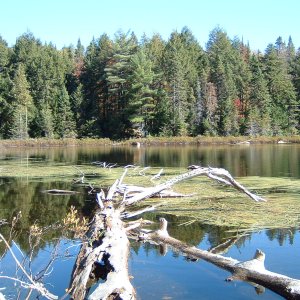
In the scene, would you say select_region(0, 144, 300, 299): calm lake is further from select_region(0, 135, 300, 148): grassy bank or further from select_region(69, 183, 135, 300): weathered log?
select_region(0, 135, 300, 148): grassy bank

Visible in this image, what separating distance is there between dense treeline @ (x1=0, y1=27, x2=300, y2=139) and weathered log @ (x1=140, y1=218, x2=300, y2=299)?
60.7 metres

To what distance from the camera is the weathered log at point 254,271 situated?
7.09m

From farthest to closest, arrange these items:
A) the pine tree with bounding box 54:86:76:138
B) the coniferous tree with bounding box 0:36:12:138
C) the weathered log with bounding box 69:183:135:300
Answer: the pine tree with bounding box 54:86:76:138
the coniferous tree with bounding box 0:36:12:138
the weathered log with bounding box 69:183:135:300

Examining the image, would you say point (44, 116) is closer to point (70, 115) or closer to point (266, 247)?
point (70, 115)

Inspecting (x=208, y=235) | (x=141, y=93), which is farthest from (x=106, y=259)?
(x=141, y=93)

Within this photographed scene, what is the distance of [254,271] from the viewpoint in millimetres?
7898

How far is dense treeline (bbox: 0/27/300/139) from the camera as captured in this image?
71875 mm

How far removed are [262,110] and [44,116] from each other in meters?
32.8

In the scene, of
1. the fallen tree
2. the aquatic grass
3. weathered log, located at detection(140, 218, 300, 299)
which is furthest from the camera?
the aquatic grass

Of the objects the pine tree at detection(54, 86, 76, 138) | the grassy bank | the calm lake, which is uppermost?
the pine tree at detection(54, 86, 76, 138)

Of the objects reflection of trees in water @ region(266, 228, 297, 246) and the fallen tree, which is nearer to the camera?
the fallen tree

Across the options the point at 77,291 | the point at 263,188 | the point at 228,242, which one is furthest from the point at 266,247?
the point at 263,188

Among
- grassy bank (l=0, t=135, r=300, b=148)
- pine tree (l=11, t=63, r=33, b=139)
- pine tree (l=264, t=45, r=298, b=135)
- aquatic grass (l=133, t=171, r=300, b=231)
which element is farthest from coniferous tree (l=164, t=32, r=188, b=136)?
aquatic grass (l=133, t=171, r=300, b=231)

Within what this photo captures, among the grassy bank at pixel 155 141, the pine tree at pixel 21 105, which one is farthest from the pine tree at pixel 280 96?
the pine tree at pixel 21 105
